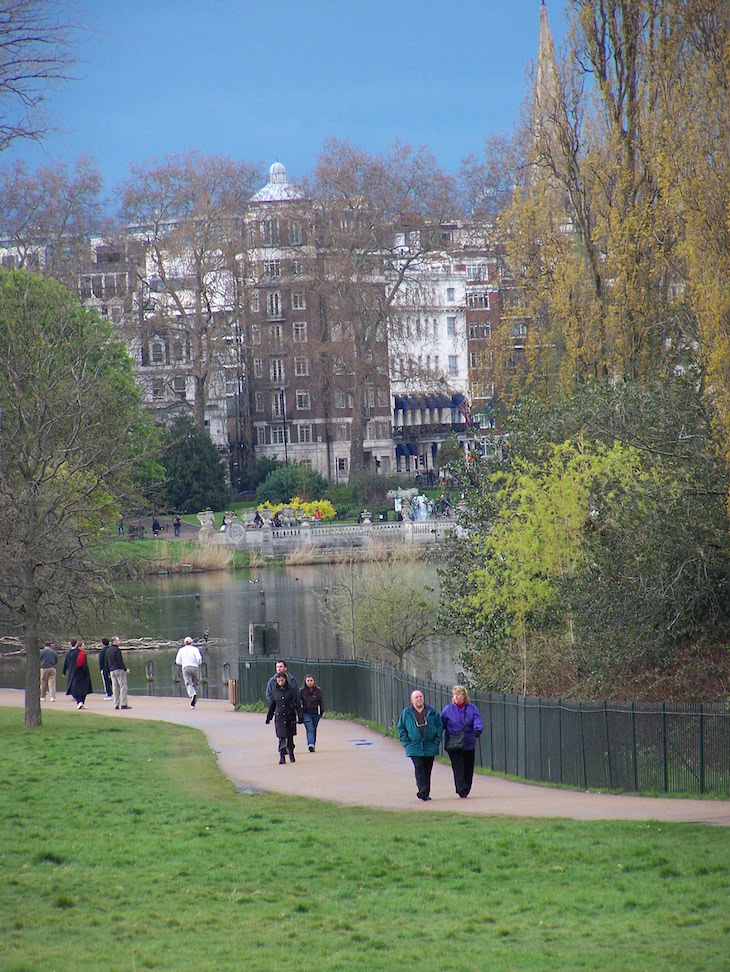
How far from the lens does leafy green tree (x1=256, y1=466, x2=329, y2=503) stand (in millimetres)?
81438

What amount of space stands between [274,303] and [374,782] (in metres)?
76.3

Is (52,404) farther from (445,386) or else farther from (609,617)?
(445,386)

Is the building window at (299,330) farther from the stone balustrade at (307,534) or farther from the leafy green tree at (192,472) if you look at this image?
the stone balustrade at (307,534)

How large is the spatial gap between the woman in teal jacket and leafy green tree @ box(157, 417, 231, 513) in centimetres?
6407

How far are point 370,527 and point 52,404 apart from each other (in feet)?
150

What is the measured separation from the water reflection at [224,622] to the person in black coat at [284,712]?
1044cm

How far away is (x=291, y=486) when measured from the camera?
81.8 metres

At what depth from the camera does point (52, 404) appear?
27922 mm

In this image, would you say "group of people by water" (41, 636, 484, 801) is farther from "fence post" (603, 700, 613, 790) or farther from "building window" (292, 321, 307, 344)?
"building window" (292, 321, 307, 344)

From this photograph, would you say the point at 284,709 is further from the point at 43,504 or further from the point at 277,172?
the point at 277,172

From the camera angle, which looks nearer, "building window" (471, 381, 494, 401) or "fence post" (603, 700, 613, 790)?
"fence post" (603, 700, 613, 790)

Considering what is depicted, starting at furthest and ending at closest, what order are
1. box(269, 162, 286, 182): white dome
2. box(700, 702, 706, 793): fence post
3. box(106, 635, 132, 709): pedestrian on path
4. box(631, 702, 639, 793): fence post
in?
box(269, 162, 286, 182): white dome → box(106, 635, 132, 709): pedestrian on path → box(631, 702, 639, 793): fence post → box(700, 702, 706, 793): fence post

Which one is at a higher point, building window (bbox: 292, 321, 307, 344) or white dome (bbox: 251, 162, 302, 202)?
white dome (bbox: 251, 162, 302, 202)

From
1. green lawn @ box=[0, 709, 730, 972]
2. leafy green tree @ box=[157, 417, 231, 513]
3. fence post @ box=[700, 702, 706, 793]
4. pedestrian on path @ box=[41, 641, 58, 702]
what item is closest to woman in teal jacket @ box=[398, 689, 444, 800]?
green lawn @ box=[0, 709, 730, 972]
